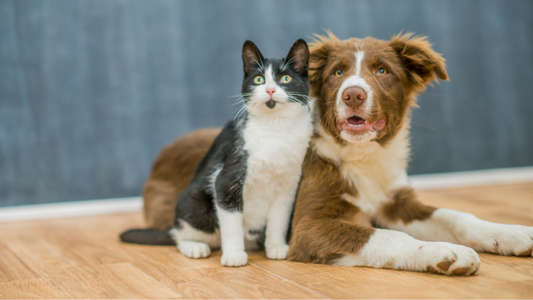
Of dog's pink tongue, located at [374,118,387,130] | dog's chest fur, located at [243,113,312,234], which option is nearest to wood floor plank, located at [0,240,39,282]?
dog's chest fur, located at [243,113,312,234]

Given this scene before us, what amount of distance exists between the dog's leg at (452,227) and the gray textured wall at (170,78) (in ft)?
5.55

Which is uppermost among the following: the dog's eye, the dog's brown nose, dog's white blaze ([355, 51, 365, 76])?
dog's white blaze ([355, 51, 365, 76])

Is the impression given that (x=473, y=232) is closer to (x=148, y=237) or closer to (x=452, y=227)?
(x=452, y=227)

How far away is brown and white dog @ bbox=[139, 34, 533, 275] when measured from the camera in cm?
154

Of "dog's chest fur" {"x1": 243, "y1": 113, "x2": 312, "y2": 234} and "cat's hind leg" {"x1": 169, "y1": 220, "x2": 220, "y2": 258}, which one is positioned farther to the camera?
"cat's hind leg" {"x1": 169, "y1": 220, "x2": 220, "y2": 258}

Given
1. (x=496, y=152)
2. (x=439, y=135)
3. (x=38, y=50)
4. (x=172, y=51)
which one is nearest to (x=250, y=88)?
(x=172, y=51)

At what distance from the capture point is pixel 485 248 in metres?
1.63

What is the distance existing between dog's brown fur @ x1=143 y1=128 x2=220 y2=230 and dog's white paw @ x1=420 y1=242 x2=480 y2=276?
1.13 m

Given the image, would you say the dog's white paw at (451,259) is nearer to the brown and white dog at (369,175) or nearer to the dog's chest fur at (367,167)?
the brown and white dog at (369,175)

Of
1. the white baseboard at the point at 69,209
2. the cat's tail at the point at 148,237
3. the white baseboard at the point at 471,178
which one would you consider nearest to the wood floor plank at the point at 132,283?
the cat's tail at the point at 148,237

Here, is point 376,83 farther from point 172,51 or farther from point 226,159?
point 172,51

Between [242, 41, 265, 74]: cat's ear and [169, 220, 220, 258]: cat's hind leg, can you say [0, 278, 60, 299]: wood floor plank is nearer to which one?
[169, 220, 220, 258]: cat's hind leg

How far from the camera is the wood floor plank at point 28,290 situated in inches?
51.7

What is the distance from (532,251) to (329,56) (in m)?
0.99
